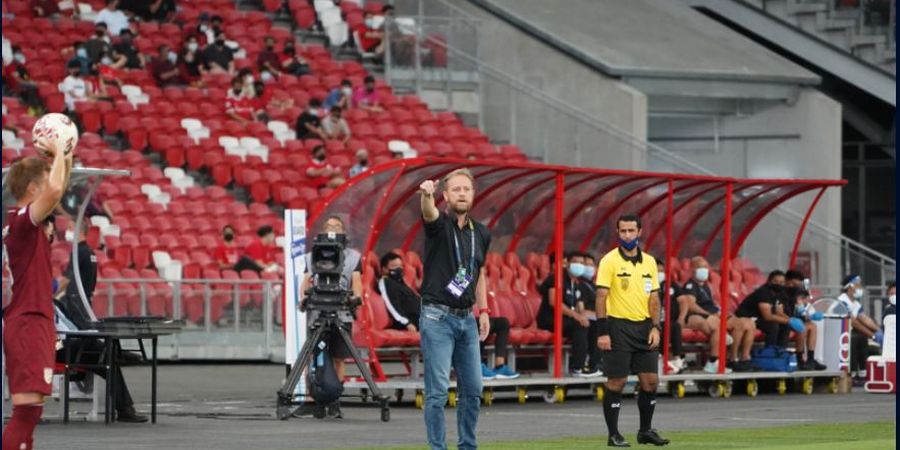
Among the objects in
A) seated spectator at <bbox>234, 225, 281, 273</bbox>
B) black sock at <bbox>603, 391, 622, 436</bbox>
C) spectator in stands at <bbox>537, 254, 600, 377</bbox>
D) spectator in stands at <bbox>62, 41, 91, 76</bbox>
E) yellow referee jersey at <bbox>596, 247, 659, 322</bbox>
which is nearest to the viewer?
black sock at <bbox>603, 391, 622, 436</bbox>

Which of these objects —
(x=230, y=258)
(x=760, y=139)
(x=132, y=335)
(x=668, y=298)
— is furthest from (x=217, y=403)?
(x=760, y=139)

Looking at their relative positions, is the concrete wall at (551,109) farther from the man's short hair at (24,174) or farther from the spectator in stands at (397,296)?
the man's short hair at (24,174)

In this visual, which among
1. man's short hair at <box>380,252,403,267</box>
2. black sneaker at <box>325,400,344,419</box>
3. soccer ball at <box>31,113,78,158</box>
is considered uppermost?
soccer ball at <box>31,113,78,158</box>

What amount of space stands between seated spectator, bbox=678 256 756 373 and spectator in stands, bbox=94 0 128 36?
14.1 metres

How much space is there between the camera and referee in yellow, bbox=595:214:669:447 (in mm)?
15953

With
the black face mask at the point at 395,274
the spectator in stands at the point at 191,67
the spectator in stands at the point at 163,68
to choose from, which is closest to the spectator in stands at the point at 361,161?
the spectator in stands at the point at 191,67

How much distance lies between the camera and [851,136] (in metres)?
45.0

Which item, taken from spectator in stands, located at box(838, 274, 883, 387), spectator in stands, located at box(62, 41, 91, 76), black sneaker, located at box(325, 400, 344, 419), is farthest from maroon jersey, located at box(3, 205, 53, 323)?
spectator in stands, located at box(62, 41, 91, 76)

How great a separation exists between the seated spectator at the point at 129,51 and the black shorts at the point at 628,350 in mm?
20330

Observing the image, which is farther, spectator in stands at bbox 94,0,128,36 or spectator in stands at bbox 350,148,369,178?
spectator in stands at bbox 94,0,128,36

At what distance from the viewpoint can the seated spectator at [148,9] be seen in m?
36.6

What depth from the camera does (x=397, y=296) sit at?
2170 centimetres

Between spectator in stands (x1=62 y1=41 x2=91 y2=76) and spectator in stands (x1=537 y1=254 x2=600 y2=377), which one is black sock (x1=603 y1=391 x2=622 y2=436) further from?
spectator in stands (x1=62 y1=41 x2=91 y2=76)

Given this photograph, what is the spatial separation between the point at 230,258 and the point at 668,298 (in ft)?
29.8
